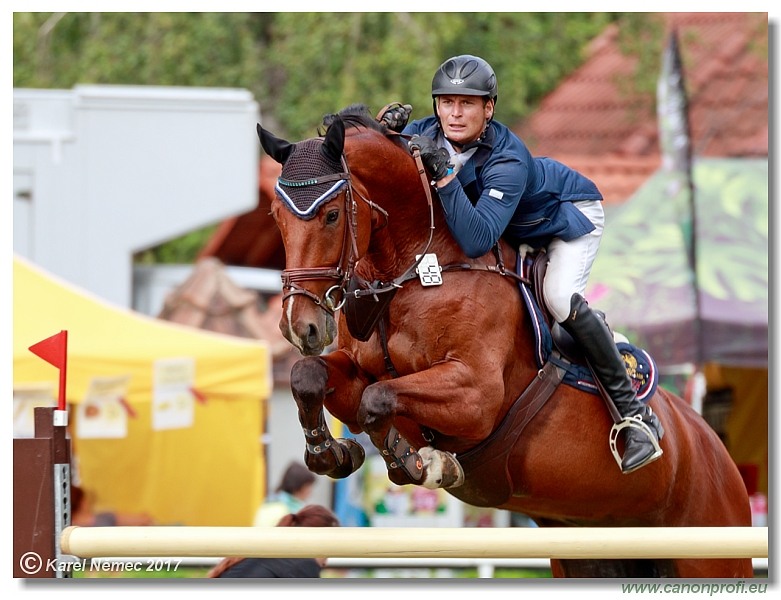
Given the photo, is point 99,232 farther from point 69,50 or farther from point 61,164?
point 69,50

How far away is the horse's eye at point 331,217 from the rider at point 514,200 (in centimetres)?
49

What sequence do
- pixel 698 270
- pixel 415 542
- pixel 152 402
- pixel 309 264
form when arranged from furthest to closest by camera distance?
pixel 698 270, pixel 152 402, pixel 309 264, pixel 415 542

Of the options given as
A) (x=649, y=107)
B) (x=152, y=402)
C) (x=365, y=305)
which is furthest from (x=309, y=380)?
(x=649, y=107)

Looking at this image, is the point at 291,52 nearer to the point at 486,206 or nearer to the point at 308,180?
the point at 486,206

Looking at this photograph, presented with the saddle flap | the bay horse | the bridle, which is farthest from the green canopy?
the bridle

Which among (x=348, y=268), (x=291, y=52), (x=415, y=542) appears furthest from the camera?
(x=291, y=52)

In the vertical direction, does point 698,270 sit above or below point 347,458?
above

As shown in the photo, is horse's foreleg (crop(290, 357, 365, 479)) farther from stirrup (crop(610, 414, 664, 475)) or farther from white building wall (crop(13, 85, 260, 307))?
white building wall (crop(13, 85, 260, 307))

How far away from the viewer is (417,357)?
14.6 feet

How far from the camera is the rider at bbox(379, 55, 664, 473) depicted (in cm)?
442

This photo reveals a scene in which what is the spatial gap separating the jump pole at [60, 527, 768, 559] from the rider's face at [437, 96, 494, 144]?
160cm

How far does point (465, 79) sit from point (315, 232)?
993 mm

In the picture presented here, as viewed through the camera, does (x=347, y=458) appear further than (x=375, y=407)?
Yes

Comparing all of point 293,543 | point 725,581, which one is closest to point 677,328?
point 725,581
